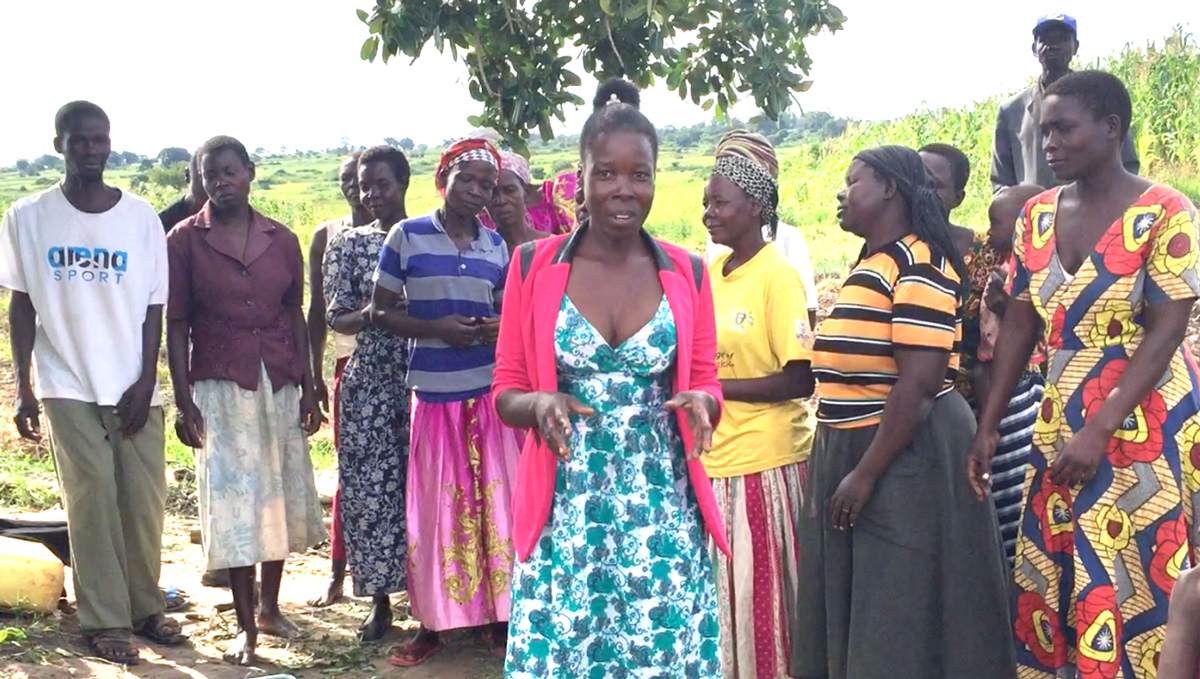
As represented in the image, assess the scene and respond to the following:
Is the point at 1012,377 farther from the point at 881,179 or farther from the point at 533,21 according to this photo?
the point at 533,21

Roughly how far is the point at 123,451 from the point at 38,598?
2.46ft

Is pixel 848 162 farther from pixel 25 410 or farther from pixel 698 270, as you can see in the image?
pixel 698 270

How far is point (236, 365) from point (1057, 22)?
11.6 ft

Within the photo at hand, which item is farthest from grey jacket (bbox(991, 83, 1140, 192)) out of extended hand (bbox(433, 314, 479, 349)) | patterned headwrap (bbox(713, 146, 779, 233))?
extended hand (bbox(433, 314, 479, 349))

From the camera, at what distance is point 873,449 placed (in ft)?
12.3

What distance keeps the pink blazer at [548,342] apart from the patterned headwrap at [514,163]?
1975 millimetres

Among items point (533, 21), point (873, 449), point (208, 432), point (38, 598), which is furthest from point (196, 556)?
point (873, 449)

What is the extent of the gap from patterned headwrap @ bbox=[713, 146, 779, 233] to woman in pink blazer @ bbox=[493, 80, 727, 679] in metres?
1.05

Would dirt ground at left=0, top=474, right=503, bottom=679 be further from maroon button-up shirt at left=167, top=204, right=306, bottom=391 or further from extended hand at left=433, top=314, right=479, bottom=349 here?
extended hand at left=433, top=314, right=479, bottom=349

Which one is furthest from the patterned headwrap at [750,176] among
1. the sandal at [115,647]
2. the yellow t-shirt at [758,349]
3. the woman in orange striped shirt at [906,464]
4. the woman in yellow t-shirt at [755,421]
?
the sandal at [115,647]

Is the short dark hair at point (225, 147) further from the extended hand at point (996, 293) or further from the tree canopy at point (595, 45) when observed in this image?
the extended hand at point (996, 293)

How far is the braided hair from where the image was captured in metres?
3.81

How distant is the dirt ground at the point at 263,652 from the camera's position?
4844 mm

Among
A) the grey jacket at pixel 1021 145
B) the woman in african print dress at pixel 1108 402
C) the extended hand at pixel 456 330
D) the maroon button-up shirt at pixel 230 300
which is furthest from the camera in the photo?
the grey jacket at pixel 1021 145
